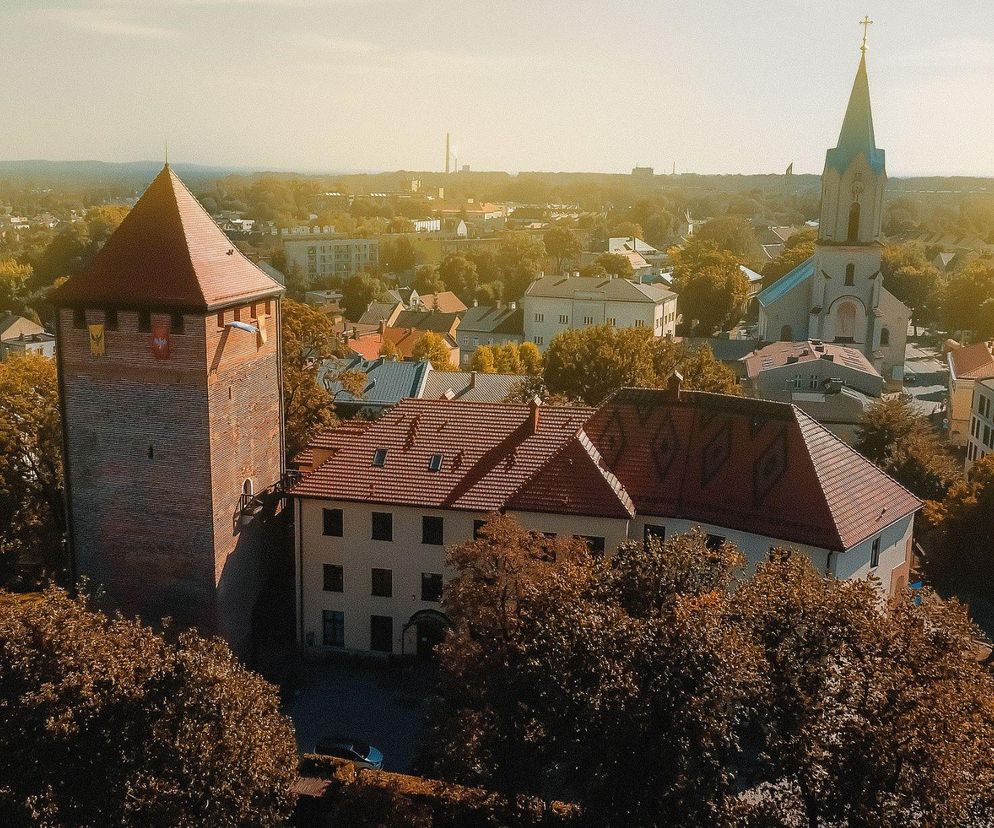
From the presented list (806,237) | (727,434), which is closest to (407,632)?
(727,434)

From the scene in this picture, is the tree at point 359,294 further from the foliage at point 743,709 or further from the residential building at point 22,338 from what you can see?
the foliage at point 743,709

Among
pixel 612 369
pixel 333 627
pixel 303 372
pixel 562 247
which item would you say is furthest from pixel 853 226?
pixel 562 247

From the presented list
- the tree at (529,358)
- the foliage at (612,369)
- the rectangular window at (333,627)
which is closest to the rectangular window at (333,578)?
the rectangular window at (333,627)

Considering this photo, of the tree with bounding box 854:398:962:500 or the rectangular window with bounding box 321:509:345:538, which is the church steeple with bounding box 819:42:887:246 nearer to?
the tree with bounding box 854:398:962:500

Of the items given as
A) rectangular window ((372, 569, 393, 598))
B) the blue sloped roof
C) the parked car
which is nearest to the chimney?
rectangular window ((372, 569, 393, 598))

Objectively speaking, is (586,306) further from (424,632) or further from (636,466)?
(424,632)
